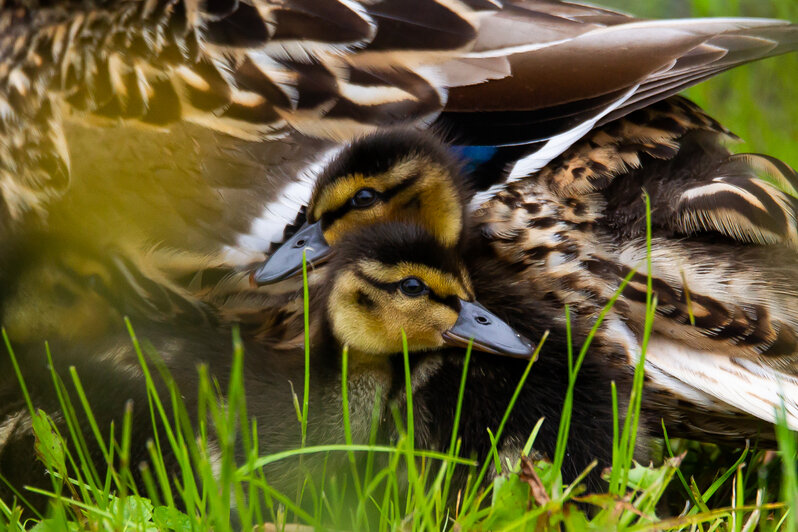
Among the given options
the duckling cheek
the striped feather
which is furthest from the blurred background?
the duckling cheek

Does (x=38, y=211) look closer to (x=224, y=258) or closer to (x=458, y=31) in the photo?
(x=224, y=258)

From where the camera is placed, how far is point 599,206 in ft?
6.98

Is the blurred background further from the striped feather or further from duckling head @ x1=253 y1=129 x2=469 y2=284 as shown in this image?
duckling head @ x1=253 y1=129 x2=469 y2=284

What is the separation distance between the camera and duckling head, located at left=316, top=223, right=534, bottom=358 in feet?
6.35

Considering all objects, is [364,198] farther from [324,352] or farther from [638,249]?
[638,249]

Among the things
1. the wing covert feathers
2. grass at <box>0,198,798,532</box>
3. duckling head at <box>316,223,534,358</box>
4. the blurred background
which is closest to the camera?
grass at <box>0,198,798,532</box>

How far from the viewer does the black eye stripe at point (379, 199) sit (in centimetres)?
208

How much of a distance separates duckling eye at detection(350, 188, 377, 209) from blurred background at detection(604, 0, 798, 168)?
90.7 inches

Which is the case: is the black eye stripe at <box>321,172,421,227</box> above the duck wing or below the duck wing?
above

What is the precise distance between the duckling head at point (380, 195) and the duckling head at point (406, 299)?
0.07 meters

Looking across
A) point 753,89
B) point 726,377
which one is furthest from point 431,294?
point 753,89

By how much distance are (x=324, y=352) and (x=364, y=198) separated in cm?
34

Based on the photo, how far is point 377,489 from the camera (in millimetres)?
1996

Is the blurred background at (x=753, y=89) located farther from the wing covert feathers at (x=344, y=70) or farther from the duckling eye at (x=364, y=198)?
the duckling eye at (x=364, y=198)
